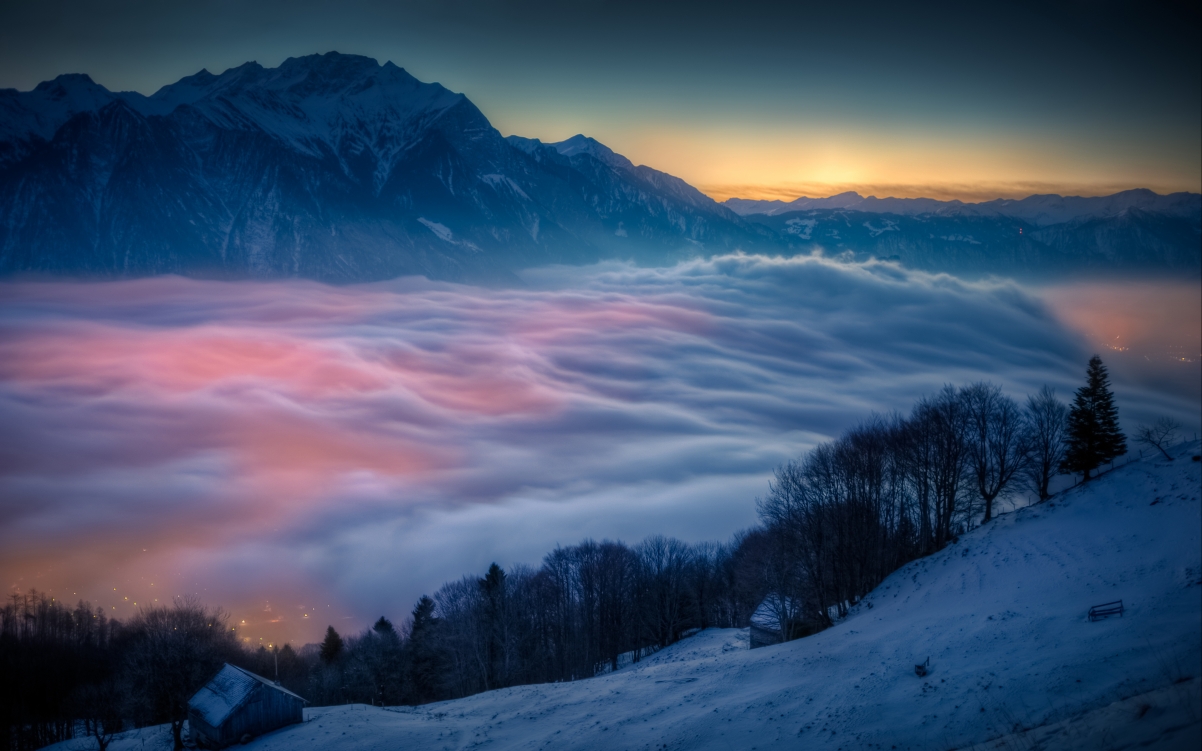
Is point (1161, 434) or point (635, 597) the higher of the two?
point (1161, 434)

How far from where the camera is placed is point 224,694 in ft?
132

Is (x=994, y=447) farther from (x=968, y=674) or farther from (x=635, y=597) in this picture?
(x=635, y=597)

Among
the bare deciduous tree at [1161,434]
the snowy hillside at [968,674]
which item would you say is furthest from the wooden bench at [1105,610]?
the bare deciduous tree at [1161,434]

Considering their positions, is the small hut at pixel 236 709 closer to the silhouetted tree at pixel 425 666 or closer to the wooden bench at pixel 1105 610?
the silhouetted tree at pixel 425 666

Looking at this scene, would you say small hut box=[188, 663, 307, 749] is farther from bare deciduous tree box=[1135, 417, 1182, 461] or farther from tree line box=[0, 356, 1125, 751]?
bare deciduous tree box=[1135, 417, 1182, 461]

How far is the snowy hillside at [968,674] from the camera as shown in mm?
16062

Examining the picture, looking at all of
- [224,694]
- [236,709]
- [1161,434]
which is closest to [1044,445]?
[1161,434]

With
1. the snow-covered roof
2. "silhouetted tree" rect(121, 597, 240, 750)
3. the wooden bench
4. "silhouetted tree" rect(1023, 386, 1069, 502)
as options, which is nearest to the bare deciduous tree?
"silhouetted tree" rect(1023, 386, 1069, 502)

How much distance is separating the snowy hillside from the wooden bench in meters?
0.42

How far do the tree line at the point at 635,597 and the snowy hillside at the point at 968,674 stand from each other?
443 centimetres

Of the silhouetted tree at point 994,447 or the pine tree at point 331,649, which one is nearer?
the silhouetted tree at point 994,447

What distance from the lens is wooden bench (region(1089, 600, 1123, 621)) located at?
21.4 metres

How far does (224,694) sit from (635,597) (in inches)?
1648

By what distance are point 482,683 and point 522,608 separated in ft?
37.3
